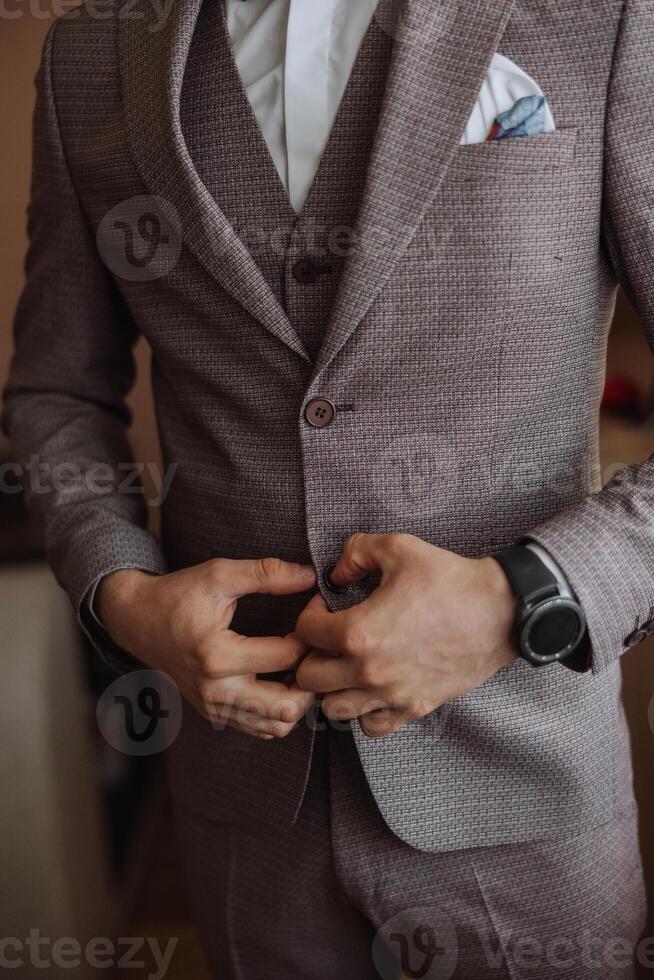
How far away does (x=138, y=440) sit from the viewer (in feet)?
6.72

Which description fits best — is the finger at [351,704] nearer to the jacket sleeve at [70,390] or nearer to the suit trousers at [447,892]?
the suit trousers at [447,892]

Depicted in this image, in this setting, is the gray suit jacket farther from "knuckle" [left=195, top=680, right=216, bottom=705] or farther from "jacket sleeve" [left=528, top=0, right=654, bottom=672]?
"knuckle" [left=195, top=680, right=216, bottom=705]

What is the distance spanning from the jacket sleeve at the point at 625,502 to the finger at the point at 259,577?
7.9 inches

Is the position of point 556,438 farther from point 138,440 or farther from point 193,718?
point 138,440

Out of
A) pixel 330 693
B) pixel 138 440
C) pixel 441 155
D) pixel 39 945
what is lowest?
pixel 39 945

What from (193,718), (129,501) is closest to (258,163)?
(129,501)

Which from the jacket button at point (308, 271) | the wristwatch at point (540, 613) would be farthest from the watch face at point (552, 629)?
the jacket button at point (308, 271)

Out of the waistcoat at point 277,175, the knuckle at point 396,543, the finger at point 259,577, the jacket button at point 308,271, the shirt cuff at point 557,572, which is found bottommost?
the finger at point 259,577

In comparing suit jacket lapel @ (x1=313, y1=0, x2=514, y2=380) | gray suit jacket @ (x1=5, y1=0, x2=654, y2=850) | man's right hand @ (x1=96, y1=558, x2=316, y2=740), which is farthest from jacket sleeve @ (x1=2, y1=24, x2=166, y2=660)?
suit jacket lapel @ (x1=313, y1=0, x2=514, y2=380)

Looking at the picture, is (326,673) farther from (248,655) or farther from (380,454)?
(380,454)

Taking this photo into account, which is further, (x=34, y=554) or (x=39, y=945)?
(x=34, y=554)

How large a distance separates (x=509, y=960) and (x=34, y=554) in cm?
110

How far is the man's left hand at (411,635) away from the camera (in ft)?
2.06

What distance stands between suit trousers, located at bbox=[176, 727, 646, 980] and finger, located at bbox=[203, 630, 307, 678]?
143 mm
